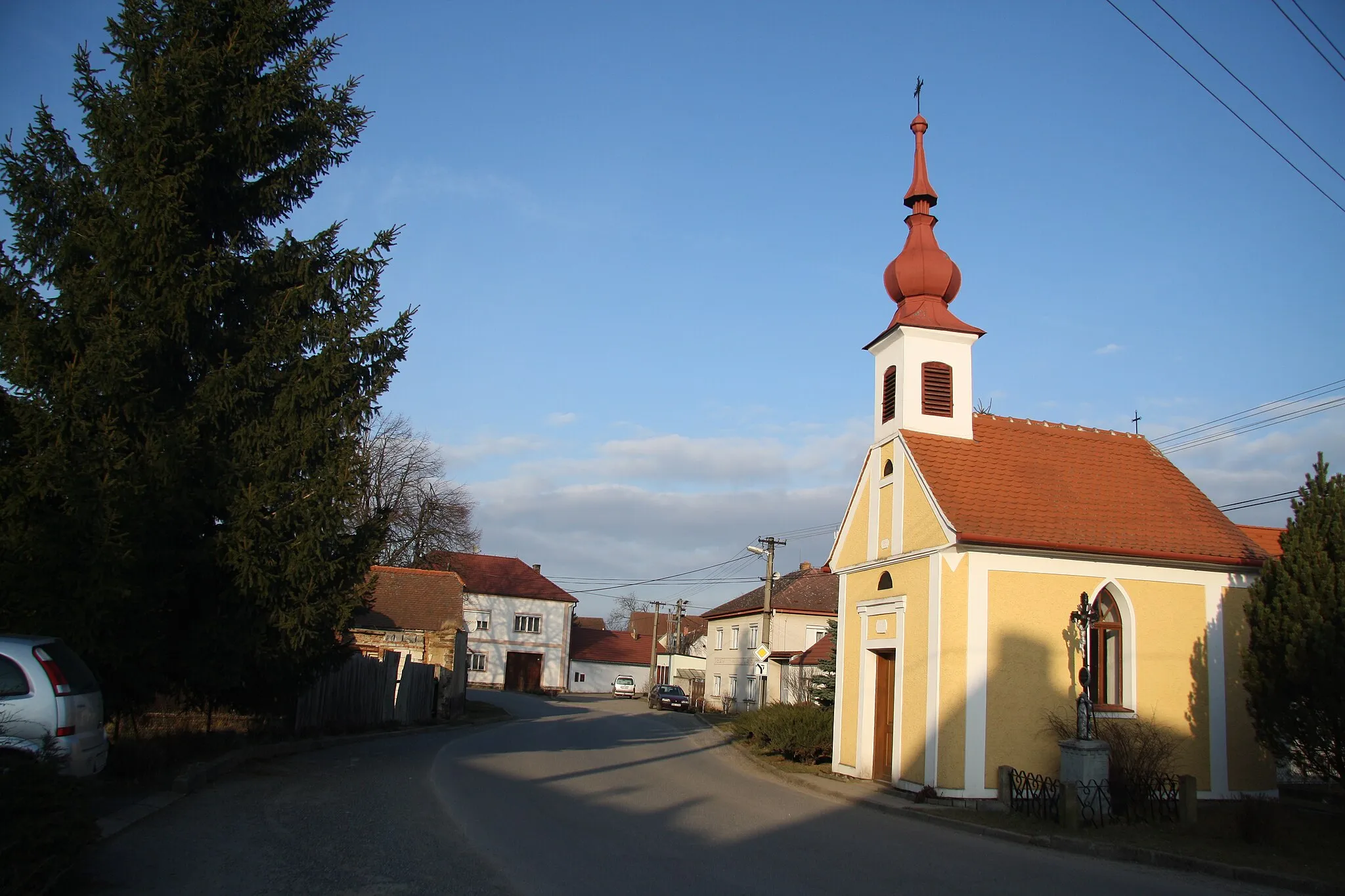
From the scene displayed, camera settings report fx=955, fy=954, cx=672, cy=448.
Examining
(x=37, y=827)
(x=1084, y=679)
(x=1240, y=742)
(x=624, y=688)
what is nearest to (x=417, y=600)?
(x=1084, y=679)

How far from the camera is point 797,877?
9.18 m

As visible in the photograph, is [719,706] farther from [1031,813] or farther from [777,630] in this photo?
[1031,813]

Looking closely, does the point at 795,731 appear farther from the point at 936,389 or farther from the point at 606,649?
the point at 606,649

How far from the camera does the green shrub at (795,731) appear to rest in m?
21.4

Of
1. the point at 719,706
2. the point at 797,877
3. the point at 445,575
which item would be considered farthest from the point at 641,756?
the point at 719,706

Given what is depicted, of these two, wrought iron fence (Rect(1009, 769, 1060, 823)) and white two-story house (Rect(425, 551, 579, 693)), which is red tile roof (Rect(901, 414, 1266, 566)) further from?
white two-story house (Rect(425, 551, 579, 693))

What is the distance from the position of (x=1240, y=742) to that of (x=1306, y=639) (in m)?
5.04

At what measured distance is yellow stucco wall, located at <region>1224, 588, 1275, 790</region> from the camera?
16.9m

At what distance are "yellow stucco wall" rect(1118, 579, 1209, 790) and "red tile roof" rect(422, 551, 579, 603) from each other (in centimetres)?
4773

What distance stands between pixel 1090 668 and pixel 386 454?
37.1 meters

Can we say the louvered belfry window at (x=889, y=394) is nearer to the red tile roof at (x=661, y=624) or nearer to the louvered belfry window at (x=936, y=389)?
the louvered belfry window at (x=936, y=389)

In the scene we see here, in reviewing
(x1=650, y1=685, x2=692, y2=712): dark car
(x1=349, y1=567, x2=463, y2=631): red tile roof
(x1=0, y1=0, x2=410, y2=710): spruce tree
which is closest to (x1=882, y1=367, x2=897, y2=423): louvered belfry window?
(x1=0, y1=0, x2=410, y2=710): spruce tree

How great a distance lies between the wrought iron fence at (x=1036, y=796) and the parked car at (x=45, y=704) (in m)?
12.1

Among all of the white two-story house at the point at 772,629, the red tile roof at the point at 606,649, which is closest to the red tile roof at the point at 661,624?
the red tile roof at the point at 606,649
